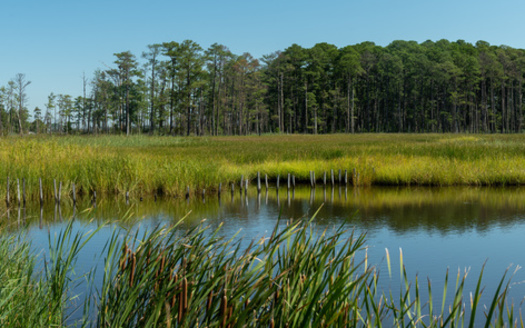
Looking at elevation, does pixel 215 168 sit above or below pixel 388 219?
above

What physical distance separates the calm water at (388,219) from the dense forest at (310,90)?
49.1 meters

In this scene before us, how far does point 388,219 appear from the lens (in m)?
13.9

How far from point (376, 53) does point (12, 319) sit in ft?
326

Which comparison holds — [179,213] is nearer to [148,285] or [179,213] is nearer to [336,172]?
[336,172]

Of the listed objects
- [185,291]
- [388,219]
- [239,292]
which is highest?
[185,291]

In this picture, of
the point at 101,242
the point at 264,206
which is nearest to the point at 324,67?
the point at 264,206

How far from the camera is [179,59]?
61.5m

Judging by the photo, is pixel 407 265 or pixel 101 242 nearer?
pixel 407 265

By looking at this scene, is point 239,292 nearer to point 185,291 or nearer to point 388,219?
point 185,291

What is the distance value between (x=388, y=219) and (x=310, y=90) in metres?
73.3

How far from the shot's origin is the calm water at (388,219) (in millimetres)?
9344

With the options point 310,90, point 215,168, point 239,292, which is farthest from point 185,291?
point 310,90

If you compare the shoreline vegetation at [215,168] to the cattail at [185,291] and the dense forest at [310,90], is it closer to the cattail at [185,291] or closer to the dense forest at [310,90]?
the cattail at [185,291]

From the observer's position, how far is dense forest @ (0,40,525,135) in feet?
234
